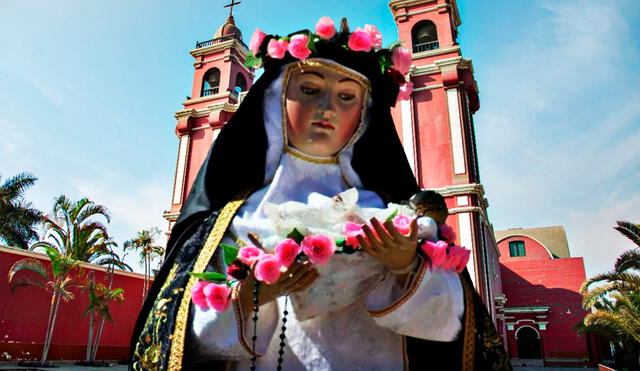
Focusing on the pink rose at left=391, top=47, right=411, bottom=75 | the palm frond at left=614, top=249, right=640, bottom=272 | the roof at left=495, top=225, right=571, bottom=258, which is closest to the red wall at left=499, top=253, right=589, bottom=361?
the roof at left=495, top=225, right=571, bottom=258

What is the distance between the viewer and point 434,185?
48.2ft

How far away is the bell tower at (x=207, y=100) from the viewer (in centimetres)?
1920

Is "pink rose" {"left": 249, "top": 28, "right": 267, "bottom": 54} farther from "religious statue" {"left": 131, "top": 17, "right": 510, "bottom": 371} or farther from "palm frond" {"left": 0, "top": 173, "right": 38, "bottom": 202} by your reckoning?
"palm frond" {"left": 0, "top": 173, "right": 38, "bottom": 202}

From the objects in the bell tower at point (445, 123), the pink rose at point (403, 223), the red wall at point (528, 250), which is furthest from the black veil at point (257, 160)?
the red wall at point (528, 250)

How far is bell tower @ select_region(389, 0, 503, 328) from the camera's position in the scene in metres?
13.9

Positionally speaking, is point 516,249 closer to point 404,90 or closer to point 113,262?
point 113,262

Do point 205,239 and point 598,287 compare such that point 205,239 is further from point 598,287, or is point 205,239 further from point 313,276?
point 598,287

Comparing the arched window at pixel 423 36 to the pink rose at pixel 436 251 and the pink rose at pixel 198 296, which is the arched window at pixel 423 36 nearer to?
the pink rose at pixel 436 251

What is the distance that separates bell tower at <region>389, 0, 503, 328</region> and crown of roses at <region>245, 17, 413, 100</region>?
38.4 feet

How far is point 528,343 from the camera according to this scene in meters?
25.2

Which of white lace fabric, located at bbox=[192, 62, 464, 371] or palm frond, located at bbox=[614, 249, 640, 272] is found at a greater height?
palm frond, located at bbox=[614, 249, 640, 272]

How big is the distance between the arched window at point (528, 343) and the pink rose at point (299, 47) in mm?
26671

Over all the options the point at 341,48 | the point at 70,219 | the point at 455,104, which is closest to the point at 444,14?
the point at 455,104

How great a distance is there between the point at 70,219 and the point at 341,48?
16817 mm
